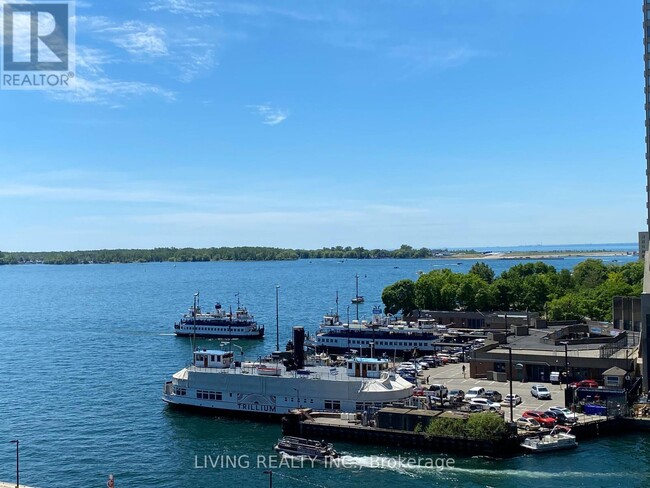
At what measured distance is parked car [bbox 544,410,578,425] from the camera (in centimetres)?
4981

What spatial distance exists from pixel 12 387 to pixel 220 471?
3806 cm

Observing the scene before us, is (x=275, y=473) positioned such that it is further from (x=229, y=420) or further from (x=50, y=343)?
(x=50, y=343)

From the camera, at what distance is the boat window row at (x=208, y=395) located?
60.4 meters

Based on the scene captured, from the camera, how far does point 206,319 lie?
121875mm

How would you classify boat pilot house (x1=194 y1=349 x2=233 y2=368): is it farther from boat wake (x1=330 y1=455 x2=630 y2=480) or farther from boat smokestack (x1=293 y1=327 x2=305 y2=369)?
boat wake (x1=330 y1=455 x2=630 y2=480)

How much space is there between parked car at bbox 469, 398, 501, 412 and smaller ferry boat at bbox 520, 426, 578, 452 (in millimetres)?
5199

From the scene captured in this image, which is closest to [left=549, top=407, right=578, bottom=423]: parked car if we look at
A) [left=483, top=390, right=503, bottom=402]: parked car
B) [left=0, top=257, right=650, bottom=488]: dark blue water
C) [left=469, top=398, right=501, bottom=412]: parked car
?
[left=0, top=257, right=650, bottom=488]: dark blue water

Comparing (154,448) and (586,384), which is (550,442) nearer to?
(586,384)

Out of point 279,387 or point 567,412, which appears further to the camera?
point 279,387

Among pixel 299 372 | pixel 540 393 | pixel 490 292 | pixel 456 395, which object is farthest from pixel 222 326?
pixel 540 393

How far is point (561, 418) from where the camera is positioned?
5034 centimetres

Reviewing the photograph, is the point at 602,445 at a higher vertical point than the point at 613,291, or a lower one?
lower

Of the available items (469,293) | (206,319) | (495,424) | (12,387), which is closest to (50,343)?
(206,319)

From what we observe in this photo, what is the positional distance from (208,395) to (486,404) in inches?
925
